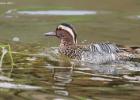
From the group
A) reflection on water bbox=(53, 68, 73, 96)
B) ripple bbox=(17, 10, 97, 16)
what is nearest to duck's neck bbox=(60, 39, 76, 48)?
reflection on water bbox=(53, 68, 73, 96)

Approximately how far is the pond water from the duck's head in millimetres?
313

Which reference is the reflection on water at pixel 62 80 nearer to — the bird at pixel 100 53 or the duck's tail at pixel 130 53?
the bird at pixel 100 53

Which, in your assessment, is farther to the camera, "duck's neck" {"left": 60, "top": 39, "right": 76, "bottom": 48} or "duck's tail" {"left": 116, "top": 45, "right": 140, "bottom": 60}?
"duck's neck" {"left": 60, "top": 39, "right": 76, "bottom": 48}

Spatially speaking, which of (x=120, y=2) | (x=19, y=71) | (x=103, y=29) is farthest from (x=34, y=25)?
(x=19, y=71)

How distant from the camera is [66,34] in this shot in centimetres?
1463

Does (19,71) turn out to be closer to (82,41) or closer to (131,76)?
(131,76)

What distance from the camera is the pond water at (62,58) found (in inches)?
395

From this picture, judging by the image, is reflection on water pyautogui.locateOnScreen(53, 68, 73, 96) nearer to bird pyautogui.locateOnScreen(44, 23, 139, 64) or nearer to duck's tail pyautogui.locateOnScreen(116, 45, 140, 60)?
bird pyautogui.locateOnScreen(44, 23, 139, 64)

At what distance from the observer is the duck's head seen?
47.1 feet

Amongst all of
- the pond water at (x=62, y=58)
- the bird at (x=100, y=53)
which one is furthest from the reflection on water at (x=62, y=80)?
the bird at (x=100, y=53)

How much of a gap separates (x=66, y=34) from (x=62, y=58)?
3.68ft

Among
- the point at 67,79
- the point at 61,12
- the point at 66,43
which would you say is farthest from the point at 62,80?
the point at 61,12

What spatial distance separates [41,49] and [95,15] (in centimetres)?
476

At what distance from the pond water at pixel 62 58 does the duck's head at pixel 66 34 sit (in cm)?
31
